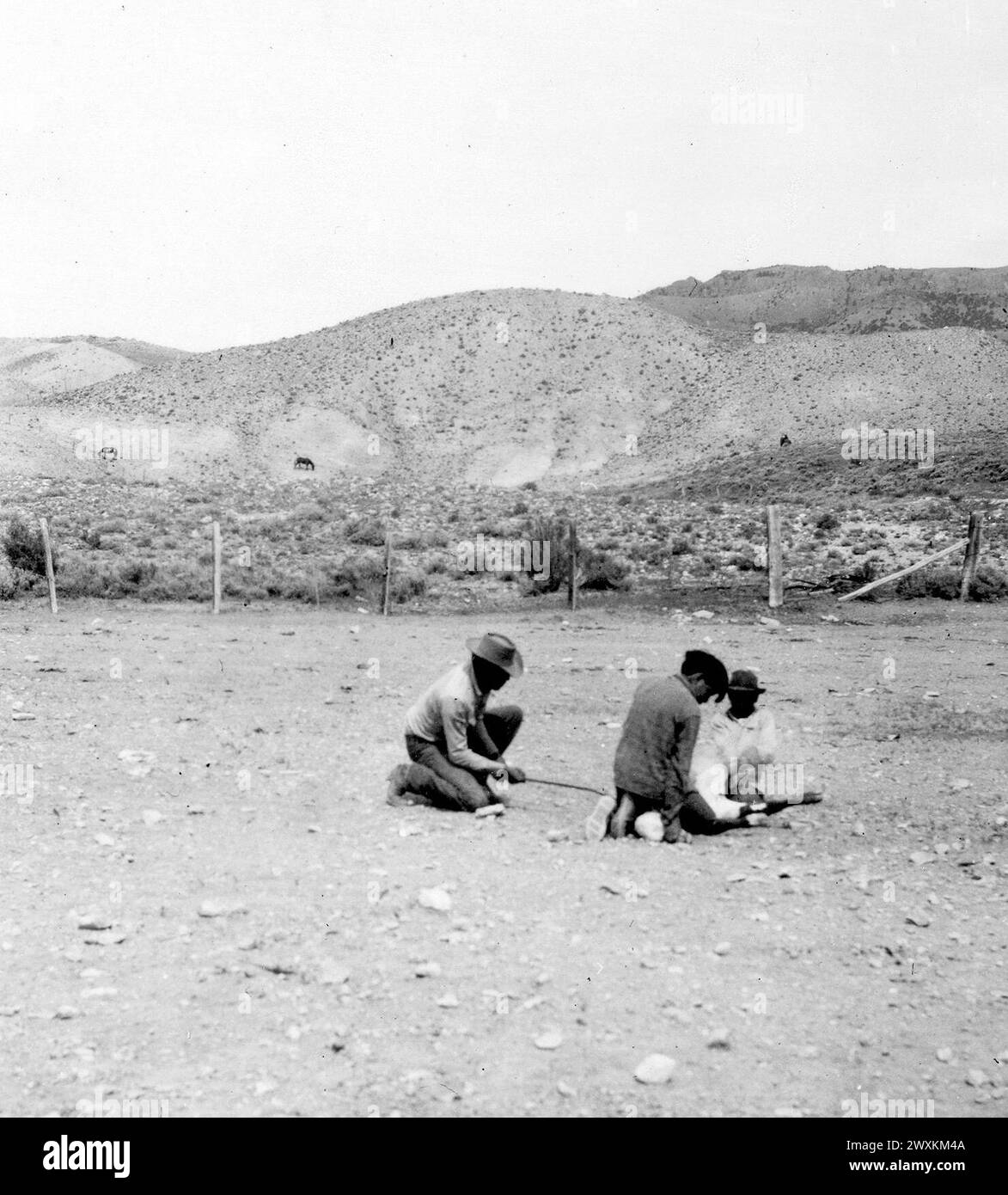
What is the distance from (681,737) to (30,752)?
5099mm

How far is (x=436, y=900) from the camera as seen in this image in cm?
611

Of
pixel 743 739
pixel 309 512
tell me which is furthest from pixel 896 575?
pixel 309 512

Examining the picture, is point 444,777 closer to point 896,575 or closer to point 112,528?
point 896,575

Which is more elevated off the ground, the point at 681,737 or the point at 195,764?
the point at 681,737

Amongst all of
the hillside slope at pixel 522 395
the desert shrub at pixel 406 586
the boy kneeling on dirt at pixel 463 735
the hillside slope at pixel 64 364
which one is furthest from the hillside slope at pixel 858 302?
the boy kneeling on dirt at pixel 463 735

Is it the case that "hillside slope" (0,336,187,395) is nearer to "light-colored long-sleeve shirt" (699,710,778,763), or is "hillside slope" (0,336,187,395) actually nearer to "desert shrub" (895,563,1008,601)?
"desert shrub" (895,563,1008,601)

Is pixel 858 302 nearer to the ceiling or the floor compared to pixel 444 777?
nearer to the ceiling

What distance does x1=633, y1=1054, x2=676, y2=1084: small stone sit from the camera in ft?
14.5

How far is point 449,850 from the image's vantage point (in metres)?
7.00

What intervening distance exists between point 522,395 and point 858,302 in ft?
195

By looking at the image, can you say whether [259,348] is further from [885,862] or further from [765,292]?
[885,862]

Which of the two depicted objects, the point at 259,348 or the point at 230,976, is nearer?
the point at 230,976
